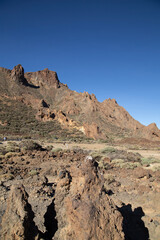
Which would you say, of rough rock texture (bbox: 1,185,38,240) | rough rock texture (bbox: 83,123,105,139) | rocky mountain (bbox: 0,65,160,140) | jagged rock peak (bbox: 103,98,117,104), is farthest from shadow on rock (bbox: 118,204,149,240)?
jagged rock peak (bbox: 103,98,117,104)

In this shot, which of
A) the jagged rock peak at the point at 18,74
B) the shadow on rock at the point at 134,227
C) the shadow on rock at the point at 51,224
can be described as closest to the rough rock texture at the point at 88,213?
the shadow on rock at the point at 51,224

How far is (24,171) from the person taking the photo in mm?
8852

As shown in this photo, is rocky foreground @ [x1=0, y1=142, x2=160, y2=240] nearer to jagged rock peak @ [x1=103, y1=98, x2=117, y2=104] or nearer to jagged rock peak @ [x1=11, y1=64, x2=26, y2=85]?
jagged rock peak @ [x1=11, y1=64, x2=26, y2=85]

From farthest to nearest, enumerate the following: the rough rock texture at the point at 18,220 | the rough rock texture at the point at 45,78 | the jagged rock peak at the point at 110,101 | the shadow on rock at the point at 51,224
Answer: the rough rock texture at the point at 45,78 < the jagged rock peak at the point at 110,101 < the shadow on rock at the point at 51,224 < the rough rock texture at the point at 18,220

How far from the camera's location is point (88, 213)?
2482 mm

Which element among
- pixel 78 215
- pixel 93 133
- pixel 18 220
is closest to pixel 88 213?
pixel 78 215

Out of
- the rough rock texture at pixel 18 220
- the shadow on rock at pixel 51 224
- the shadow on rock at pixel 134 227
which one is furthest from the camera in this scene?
the shadow on rock at pixel 134 227

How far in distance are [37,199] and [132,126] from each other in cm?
6571

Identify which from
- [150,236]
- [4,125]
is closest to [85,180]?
[150,236]

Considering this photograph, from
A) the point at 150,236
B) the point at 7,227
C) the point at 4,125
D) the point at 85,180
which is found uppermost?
the point at 4,125

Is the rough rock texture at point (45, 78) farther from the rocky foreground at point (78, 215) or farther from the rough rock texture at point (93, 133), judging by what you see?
the rocky foreground at point (78, 215)

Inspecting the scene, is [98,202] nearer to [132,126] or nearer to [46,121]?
[46,121]

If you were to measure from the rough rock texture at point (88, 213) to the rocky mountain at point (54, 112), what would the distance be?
33.1m

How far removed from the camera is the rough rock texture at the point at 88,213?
2.41 meters
